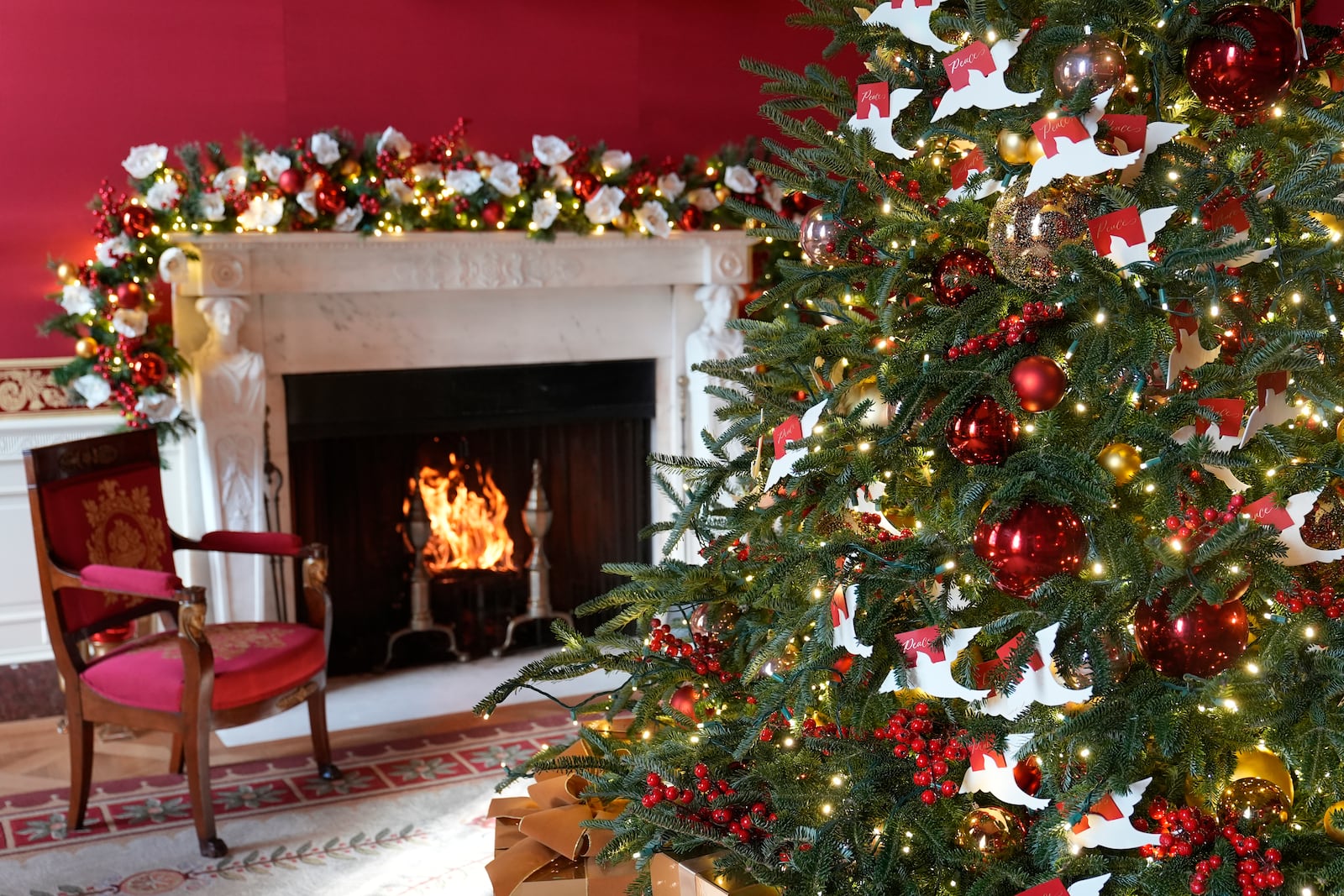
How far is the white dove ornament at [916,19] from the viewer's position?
1.90 meters

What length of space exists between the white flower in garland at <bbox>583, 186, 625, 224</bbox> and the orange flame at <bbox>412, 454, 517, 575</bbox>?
100 cm

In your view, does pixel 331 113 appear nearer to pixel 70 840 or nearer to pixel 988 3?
pixel 70 840

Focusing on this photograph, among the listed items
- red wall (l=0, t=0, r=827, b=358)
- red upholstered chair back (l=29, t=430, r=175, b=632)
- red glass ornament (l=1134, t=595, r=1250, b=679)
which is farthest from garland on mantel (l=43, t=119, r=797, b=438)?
red glass ornament (l=1134, t=595, r=1250, b=679)

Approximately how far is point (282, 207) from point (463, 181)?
22.0 inches

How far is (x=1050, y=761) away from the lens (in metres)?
1.80

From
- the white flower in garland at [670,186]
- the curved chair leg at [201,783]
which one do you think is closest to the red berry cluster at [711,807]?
the curved chair leg at [201,783]

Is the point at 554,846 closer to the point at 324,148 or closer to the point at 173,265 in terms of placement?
the point at 173,265

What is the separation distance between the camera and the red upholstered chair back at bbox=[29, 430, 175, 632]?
3.18m

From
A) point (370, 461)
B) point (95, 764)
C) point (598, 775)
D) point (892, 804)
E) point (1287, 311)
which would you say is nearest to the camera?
point (1287, 311)

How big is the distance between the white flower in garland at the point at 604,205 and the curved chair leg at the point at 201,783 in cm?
204

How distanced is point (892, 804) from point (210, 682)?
5.90 ft

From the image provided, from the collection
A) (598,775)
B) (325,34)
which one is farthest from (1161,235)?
(325,34)

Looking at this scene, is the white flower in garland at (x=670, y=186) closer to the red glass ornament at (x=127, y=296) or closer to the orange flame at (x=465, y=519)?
the orange flame at (x=465, y=519)

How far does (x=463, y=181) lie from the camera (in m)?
4.03
